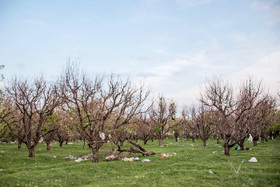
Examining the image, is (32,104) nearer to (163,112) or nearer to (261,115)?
(163,112)

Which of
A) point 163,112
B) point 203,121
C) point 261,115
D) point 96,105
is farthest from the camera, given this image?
A: point 163,112

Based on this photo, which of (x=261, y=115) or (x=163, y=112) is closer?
(x=261, y=115)

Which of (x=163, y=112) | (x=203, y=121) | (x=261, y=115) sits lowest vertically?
(x=203, y=121)

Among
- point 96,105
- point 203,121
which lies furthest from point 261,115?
point 96,105

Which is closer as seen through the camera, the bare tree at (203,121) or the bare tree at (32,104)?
the bare tree at (32,104)

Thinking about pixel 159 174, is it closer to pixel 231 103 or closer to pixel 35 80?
pixel 231 103

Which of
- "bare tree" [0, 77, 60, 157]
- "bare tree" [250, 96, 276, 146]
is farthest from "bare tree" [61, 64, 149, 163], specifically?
"bare tree" [250, 96, 276, 146]

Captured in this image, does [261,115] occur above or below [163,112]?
below

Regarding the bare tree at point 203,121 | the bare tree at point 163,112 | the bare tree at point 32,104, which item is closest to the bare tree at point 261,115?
the bare tree at point 203,121

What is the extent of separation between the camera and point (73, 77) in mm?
19297

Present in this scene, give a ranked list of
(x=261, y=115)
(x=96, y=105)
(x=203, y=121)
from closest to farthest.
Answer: (x=96, y=105)
(x=261, y=115)
(x=203, y=121)

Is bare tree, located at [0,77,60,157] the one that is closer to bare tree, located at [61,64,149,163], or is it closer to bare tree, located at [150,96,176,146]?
bare tree, located at [61,64,149,163]

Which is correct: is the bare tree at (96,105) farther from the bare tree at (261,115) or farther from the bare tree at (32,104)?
the bare tree at (261,115)

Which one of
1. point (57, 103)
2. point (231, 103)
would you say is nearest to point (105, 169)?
point (57, 103)
